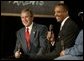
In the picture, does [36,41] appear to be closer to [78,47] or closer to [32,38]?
[32,38]

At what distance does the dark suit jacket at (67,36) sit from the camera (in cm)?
401

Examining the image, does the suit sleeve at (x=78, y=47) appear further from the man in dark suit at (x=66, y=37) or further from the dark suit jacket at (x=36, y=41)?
the dark suit jacket at (x=36, y=41)

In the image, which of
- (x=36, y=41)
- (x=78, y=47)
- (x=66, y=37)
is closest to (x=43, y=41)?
(x=36, y=41)

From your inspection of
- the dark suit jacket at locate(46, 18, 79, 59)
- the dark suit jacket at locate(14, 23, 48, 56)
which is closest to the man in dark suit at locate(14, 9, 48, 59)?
the dark suit jacket at locate(14, 23, 48, 56)

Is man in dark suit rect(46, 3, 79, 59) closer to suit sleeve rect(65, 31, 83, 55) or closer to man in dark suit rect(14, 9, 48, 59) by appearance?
suit sleeve rect(65, 31, 83, 55)

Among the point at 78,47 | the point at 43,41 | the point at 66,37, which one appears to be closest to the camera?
the point at 78,47

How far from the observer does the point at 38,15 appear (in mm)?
5219

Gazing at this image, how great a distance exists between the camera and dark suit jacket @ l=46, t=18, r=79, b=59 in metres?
4.01

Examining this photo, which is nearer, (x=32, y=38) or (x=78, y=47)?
(x=78, y=47)

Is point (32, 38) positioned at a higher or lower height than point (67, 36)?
lower

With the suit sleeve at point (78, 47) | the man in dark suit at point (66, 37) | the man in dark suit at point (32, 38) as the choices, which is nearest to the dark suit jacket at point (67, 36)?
the man in dark suit at point (66, 37)

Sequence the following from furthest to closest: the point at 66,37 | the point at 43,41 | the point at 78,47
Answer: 1. the point at 43,41
2. the point at 66,37
3. the point at 78,47

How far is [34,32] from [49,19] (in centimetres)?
102

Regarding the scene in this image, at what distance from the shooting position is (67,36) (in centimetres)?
402
